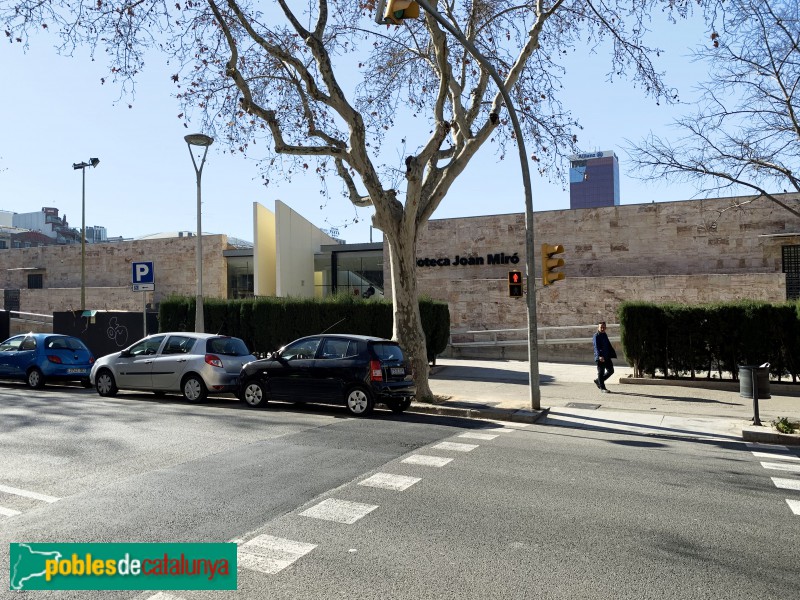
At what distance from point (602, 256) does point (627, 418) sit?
1589cm

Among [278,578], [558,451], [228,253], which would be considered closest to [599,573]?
[278,578]

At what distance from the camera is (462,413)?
12.4m

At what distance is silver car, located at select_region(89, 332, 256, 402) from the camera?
43.3 feet

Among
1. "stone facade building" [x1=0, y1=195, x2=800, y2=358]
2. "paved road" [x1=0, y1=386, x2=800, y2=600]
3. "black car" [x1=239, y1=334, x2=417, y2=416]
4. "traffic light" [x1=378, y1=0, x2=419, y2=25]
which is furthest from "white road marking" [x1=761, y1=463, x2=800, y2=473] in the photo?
"stone facade building" [x1=0, y1=195, x2=800, y2=358]

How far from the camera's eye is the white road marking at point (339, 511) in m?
5.58

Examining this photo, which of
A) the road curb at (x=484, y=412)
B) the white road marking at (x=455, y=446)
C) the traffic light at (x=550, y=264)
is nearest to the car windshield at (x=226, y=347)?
the road curb at (x=484, y=412)

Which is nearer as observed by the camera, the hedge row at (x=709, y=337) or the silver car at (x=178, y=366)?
the silver car at (x=178, y=366)

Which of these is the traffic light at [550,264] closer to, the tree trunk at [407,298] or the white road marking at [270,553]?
the tree trunk at [407,298]

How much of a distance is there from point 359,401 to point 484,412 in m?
A: 2.47

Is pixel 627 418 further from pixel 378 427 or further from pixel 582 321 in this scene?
pixel 582 321

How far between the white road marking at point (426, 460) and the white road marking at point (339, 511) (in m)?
1.82

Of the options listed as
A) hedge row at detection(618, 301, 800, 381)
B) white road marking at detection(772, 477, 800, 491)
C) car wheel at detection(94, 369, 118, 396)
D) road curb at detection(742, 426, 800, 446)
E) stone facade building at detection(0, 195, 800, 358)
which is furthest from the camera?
stone facade building at detection(0, 195, 800, 358)

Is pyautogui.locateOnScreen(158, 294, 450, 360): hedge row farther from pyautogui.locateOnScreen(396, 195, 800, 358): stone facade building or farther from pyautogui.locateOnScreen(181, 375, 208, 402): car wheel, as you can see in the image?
pyautogui.locateOnScreen(181, 375, 208, 402): car wheel

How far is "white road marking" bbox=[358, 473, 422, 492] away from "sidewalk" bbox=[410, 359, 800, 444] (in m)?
5.26
